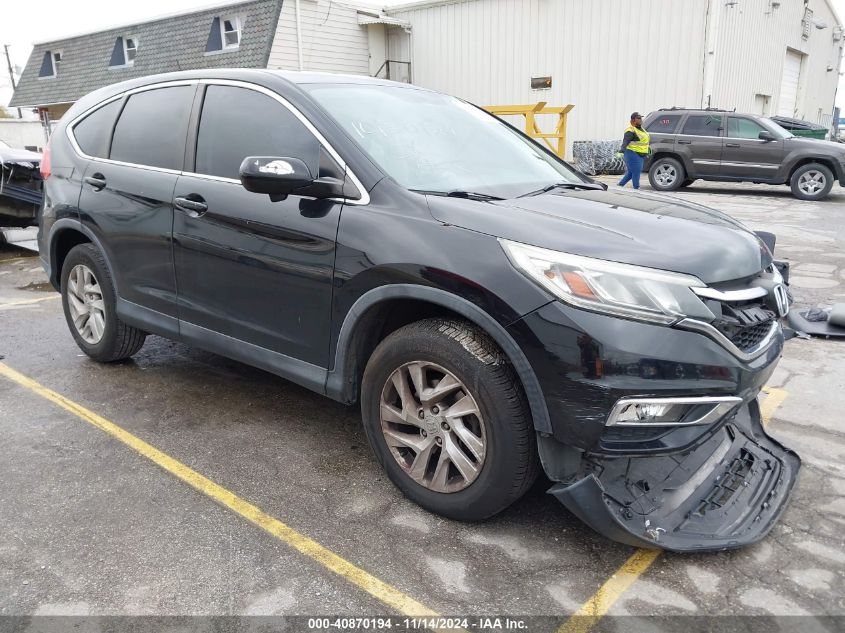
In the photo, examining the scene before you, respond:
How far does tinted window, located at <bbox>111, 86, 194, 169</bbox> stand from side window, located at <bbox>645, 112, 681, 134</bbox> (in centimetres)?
1343

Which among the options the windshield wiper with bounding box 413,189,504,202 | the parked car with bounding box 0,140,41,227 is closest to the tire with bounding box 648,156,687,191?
the parked car with bounding box 0,140,41,227

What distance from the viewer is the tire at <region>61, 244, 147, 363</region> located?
14.1ft

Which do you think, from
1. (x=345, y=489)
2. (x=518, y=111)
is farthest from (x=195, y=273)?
(x=518, y=111)

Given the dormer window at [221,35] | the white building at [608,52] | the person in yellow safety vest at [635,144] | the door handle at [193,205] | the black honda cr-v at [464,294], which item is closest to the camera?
the black honda cr-v at [464,294]

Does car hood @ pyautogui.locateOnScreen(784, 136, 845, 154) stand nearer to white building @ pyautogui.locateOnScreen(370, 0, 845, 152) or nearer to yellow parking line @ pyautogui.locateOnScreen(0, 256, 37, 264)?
white building @ pyautogui.locateOnScreen(370, 0, 845, 152)

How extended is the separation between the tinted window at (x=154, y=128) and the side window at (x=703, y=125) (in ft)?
43.9

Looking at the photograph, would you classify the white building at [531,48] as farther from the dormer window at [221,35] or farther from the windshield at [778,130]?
the windshield at [778,130]

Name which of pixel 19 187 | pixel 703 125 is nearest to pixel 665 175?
pixel 703 125

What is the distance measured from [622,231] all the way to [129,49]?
27332mm

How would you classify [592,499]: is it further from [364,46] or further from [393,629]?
[364,46]

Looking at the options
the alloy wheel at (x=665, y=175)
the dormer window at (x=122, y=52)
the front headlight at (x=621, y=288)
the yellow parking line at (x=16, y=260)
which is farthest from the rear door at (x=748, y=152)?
the dormer window at (x=122, y=52)

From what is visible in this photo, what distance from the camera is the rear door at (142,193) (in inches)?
148

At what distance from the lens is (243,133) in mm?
3461

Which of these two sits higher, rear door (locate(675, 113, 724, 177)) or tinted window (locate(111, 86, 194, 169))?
tinted window (locate(111, 86, 194, 169))
